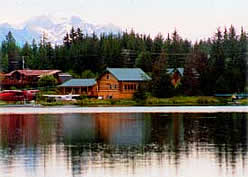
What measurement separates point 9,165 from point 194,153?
4330 millimetres

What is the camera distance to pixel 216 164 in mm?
13461

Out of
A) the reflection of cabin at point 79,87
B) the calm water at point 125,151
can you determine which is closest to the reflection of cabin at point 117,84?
the reflection of cabin at point 79,87

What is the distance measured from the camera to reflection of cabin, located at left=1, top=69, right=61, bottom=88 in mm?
66188

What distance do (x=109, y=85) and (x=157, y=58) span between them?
10.1 m

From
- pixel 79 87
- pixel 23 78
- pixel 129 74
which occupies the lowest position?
pixel 79 87

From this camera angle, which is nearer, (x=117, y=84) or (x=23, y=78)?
(x=117, y=84)

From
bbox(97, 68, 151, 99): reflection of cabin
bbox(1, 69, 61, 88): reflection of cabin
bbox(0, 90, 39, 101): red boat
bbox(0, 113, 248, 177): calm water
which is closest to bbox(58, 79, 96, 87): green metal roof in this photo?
bbox(97, 68, 151, 99): reflection of cabin

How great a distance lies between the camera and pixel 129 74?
204 ft

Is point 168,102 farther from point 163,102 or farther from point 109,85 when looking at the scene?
point 109,85

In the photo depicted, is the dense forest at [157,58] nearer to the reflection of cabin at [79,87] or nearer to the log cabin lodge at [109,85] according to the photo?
the log cabin lodge at [109,85]

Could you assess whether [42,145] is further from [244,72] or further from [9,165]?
[244,72]

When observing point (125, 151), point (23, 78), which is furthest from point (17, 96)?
point (125, 151)

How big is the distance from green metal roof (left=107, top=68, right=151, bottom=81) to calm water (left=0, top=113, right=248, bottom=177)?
37.0 m

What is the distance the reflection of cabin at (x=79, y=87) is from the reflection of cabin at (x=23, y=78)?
4.72 m
